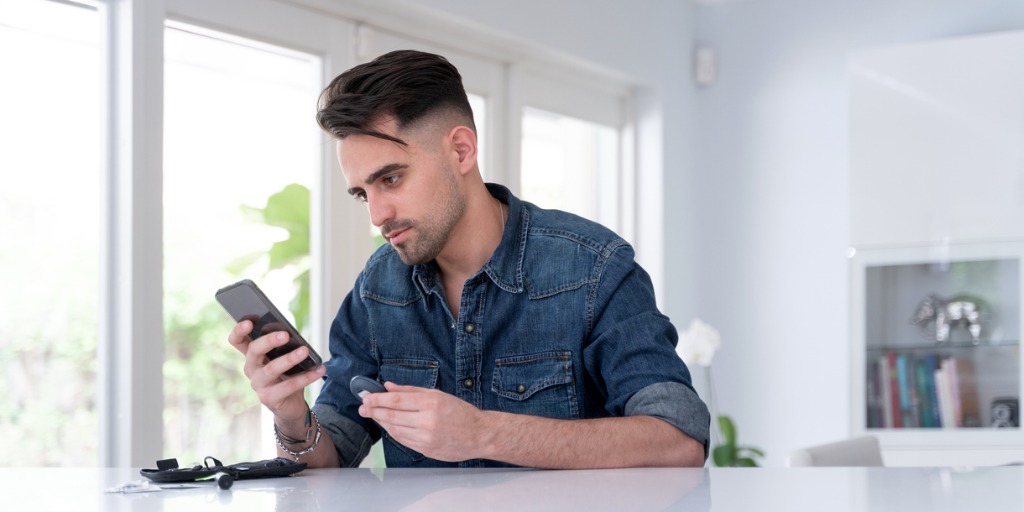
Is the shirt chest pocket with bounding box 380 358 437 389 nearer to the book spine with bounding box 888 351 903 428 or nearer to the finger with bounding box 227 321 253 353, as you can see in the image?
the finger with bounding box 227 321 253 353

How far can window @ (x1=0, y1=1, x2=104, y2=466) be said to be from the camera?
2354 millimetres

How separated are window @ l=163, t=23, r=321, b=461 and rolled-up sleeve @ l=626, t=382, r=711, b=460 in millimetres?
1504

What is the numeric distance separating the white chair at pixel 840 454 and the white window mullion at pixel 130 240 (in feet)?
4.74

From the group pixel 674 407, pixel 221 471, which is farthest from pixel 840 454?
pixel 221 471

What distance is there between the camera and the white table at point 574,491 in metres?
1.02

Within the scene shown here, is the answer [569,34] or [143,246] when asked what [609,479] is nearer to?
[143,246]

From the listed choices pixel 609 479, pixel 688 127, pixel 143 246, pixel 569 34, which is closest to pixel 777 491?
pixel 609 479

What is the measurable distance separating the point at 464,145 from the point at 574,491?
764 millimetres

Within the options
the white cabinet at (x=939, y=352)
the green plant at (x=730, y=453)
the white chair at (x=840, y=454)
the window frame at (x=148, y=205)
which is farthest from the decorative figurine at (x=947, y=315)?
the window frame at (x=148, y=205)

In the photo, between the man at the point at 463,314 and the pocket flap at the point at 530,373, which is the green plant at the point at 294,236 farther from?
the pocket flap at the point at 530,373

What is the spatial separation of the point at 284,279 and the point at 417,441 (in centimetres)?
172

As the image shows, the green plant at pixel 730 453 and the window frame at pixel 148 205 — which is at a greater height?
the window frame at pixel 148 205

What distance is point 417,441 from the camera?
53.3 inches

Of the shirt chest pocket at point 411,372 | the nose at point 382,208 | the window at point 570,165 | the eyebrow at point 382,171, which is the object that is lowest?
the shirt chest pocket at point 411,372
